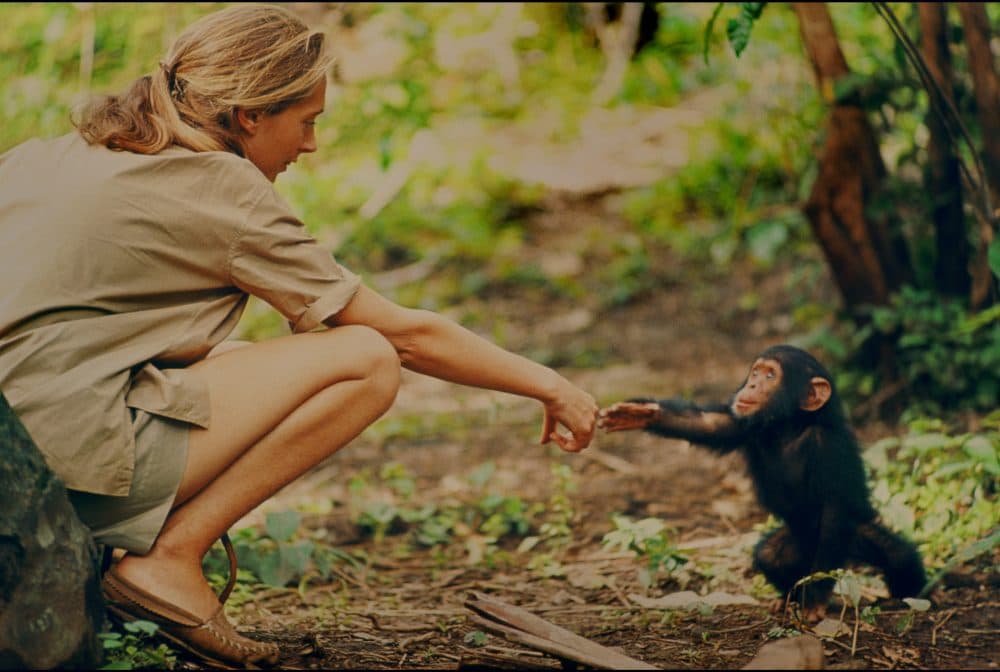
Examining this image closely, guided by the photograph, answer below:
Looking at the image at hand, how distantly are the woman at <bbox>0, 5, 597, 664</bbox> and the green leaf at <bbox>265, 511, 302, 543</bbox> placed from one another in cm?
103

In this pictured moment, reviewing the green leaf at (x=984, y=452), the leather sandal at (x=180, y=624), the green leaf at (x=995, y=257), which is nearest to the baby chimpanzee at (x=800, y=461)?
the green leaf at (x=984, y=452)

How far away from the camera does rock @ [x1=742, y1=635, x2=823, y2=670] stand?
239 cm

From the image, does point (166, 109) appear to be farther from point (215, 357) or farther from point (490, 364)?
point (490, 364)

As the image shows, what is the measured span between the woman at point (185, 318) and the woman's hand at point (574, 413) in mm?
317

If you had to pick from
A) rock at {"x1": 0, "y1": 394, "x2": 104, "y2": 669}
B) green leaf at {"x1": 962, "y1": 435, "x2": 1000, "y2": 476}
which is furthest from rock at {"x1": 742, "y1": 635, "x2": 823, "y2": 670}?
green leaf at {"x1": 962, "y1": 435, "x2": 1000, "y2": 476}

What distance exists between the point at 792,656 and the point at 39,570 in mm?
1502

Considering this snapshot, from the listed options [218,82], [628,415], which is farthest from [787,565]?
[218,82]

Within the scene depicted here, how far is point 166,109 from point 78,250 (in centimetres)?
43

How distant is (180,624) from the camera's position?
8.80 ft

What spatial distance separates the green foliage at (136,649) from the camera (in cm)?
252

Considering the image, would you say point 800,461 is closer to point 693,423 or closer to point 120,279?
point 693,423

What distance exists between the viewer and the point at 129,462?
2635 mm

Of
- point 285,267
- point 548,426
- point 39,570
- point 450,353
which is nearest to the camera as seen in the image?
point 39,570

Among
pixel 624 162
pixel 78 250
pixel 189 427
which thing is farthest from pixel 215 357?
pixel 624 162
